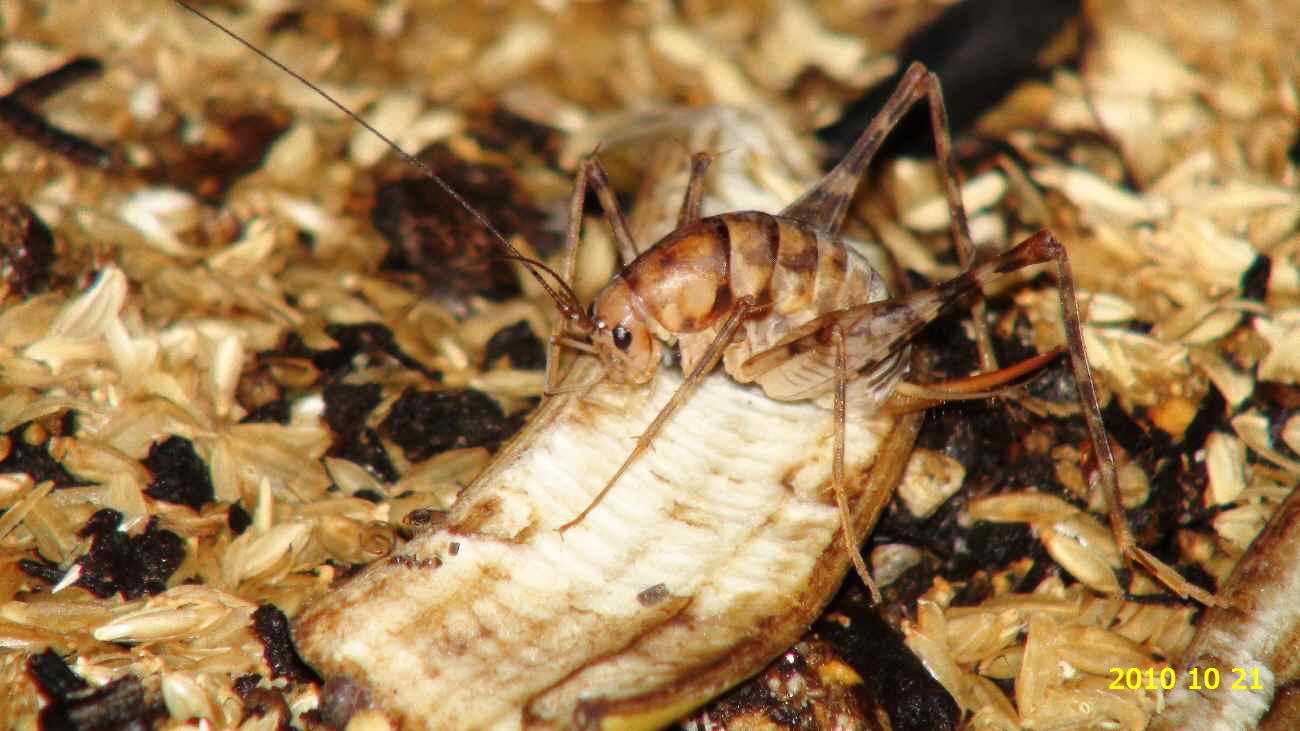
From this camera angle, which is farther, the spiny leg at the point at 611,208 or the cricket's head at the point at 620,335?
the spiny leg at the point at 611,208

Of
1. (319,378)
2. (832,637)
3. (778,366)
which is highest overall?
(778,366)

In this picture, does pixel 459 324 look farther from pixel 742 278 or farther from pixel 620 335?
pixel 742 278

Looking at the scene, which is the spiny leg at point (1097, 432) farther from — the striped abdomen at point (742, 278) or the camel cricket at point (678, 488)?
the striped abdomen at point (742, 278)

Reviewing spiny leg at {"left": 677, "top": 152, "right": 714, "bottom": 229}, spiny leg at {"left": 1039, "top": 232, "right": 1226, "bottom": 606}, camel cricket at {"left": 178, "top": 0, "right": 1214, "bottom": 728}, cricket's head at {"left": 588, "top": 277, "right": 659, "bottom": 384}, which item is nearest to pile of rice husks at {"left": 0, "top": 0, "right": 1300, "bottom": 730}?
spiny leg at {"left": 1039, "top": 232, "right": 1226, "bottom": 606}

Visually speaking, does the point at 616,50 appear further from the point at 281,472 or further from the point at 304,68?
the point at 281,472

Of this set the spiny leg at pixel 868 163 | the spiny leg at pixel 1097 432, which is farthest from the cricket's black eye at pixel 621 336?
the spiny leg at pixel 1097 432

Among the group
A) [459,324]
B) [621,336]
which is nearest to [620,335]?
[621,336]

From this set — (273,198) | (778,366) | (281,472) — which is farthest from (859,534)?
(273,198)
